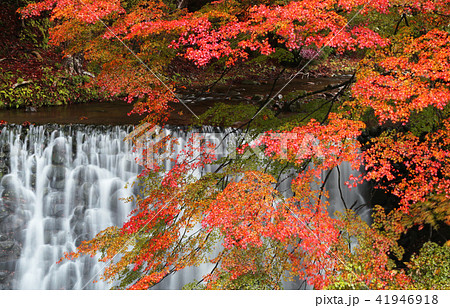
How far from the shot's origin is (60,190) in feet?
28.8

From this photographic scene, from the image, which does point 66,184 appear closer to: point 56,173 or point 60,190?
point 60,190

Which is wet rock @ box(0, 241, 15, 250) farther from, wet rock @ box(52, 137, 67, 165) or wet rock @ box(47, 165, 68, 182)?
wet rock @ box(52, 137, 67, 165)

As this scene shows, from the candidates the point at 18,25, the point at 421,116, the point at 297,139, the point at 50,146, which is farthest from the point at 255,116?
the point at 18,25

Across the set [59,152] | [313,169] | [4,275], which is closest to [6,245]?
[4,275]

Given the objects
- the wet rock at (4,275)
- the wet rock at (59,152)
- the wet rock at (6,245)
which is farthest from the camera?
the wet rock at (59,152)

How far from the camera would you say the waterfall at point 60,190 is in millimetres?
8633

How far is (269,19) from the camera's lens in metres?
5.03

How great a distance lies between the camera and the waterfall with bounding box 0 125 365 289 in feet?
28.3
